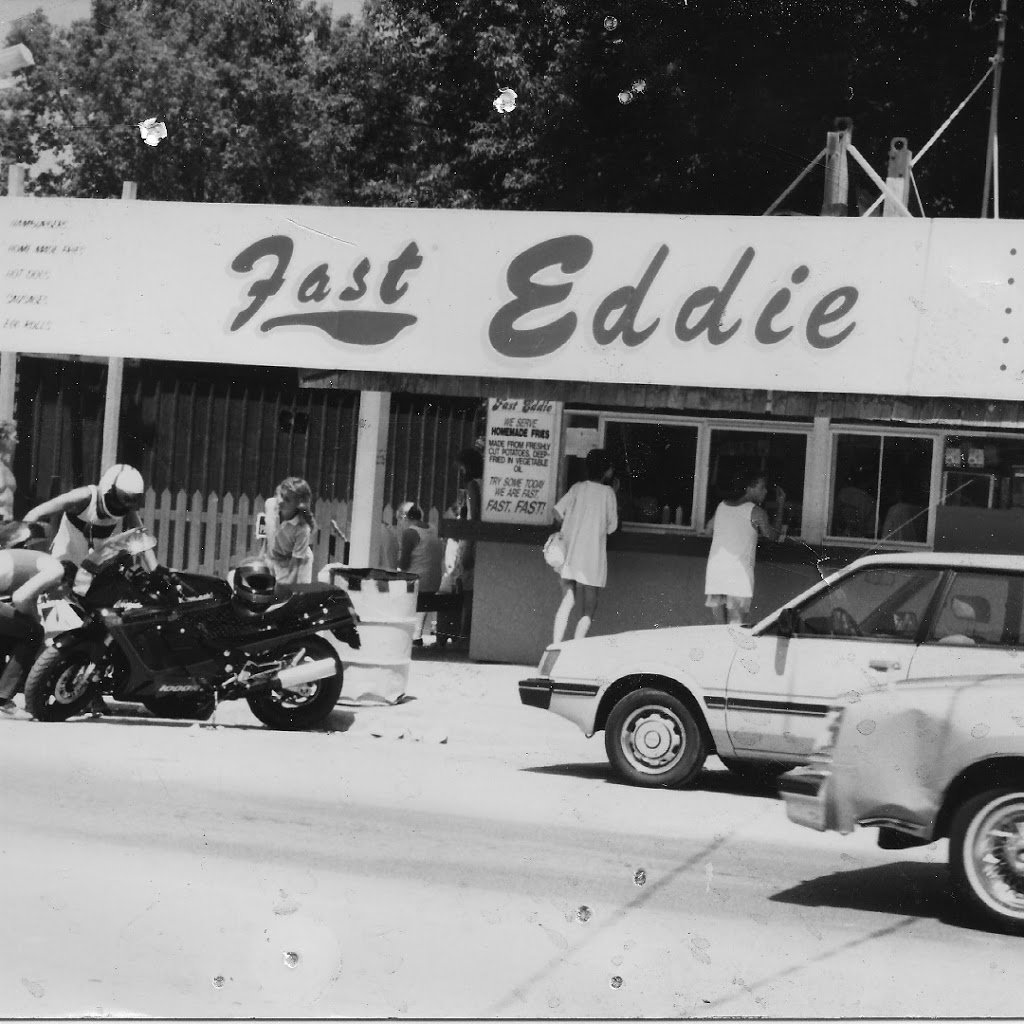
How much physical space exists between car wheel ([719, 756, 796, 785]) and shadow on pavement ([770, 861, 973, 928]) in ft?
5.25

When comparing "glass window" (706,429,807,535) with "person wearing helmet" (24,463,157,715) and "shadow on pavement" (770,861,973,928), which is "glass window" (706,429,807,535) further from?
"shadow on pavement" (770,861,973,928)

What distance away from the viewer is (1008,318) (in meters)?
10.8

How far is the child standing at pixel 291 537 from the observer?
437 inches

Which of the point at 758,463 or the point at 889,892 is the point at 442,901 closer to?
the point at 889,892

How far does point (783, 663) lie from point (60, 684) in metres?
4.74

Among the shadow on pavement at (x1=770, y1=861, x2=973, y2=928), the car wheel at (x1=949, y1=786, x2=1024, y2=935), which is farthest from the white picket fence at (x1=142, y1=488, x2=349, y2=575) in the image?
the car wheel at (x1=949, y1=786, x2=1024, y2=935)

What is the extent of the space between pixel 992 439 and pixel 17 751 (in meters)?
8.24

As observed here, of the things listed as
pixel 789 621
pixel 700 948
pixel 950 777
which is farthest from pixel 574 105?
pixel 700 948

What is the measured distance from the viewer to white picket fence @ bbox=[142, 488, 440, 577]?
607 inches

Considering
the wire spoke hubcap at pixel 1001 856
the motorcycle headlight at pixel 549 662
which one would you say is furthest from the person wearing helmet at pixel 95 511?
the wire spoke hubcap at pixel 1001 856

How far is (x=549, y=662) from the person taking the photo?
877cm

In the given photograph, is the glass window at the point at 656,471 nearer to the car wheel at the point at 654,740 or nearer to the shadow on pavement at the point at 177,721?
the shadow on pavement at the point at 177,721

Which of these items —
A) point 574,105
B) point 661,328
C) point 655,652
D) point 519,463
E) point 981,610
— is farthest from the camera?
point 574,105

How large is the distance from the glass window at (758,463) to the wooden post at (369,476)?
3.05 metres
